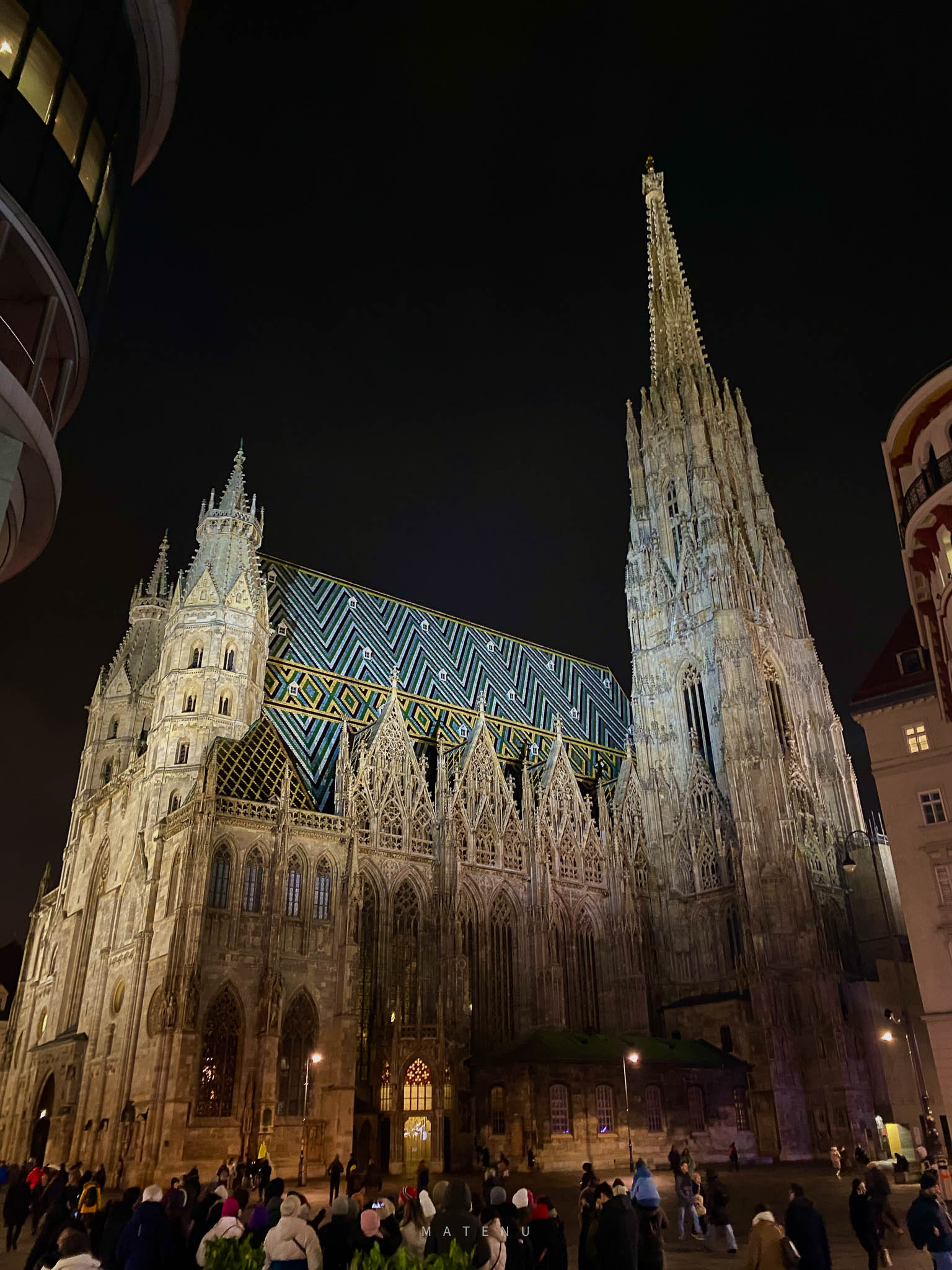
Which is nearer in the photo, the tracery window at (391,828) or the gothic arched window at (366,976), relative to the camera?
the gothic arched window at (366,976)

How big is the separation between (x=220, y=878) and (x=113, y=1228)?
26.6 m

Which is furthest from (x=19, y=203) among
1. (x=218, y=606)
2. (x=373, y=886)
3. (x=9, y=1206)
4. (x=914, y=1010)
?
(x=914, y=1010)

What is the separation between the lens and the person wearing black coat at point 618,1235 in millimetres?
10156

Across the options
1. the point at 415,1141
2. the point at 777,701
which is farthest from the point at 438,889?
the point at 777,701

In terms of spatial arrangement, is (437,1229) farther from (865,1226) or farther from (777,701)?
(777,701)

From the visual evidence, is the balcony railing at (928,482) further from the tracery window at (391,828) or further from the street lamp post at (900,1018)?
the tracery window at (391,828)

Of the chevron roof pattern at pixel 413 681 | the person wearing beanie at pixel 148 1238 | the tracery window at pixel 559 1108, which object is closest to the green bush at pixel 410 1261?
the person wearing beanie at pixel 148 1238

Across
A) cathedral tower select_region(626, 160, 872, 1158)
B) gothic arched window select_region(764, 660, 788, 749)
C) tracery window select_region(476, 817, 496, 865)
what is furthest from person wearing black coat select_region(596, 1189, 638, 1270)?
gothic arched window select_region(764, 660, 788, 749)

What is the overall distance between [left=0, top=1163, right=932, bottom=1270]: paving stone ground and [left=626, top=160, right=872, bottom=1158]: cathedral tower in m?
6.24

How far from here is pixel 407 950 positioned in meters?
41.6

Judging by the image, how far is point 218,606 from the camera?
145 ft

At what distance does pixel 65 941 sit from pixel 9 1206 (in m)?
29.6

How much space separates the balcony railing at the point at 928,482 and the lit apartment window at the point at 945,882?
1358cm

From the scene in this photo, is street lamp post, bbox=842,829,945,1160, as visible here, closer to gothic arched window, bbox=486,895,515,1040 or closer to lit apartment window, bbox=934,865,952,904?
lit apartment window, bbox=934,865,952,904
